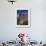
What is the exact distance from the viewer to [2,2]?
188 inches

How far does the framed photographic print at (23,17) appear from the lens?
4.86m

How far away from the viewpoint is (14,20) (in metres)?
4.84

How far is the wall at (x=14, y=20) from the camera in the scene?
4.80 m

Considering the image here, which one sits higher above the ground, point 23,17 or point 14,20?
point 23,17

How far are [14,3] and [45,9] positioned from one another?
1.15 metres

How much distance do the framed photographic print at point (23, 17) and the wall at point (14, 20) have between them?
111mm

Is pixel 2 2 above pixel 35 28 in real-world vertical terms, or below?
above

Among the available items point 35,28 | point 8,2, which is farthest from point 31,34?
point 8,2

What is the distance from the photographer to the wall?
480 centimetres

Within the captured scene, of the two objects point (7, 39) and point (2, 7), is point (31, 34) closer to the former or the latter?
point (7, 39)

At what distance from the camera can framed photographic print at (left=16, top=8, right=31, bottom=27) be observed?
4863 mm

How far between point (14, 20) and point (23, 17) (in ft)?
1.14

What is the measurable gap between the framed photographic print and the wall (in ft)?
0.36

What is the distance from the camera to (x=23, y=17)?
16.0 feet
